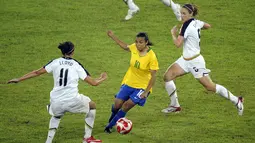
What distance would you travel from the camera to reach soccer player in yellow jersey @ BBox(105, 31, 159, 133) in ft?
46.3

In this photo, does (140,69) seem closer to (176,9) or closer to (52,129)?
(52,129)

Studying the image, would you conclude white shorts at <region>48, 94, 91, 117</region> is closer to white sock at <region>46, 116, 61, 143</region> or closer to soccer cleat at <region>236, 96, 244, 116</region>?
white sock at <region>46, 116, 61, 143</region>

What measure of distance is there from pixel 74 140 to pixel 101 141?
0.63m

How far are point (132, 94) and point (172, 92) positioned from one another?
1.67m

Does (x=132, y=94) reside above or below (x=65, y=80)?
below

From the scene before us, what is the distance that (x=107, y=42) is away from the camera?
21.2 metres

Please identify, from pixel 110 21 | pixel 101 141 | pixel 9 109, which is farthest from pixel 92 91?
pixel 110 21

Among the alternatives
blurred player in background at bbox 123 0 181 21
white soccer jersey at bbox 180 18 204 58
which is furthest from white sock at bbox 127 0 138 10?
white soccer jersey at bbox 180 18 204 58

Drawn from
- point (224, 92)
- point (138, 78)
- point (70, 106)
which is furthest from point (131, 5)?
point (70, 106)

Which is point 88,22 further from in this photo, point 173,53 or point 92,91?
point 92,91

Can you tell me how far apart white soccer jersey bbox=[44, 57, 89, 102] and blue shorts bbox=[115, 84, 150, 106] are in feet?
4.76

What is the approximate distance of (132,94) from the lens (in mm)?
14352

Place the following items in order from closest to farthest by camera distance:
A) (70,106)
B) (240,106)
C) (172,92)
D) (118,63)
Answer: (70,106)
(240,106)
(172,92)
(118,63)

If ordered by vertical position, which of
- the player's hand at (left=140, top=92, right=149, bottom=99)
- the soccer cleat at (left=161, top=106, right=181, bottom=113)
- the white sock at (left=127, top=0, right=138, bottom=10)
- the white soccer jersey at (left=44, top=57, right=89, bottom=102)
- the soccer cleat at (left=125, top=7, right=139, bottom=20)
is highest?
the white sock at (left=127, top=0, right=138, bottom=10)
